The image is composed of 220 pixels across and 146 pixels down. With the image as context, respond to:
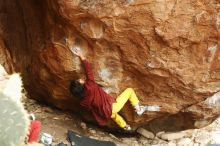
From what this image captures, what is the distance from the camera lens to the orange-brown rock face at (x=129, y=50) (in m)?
3.74

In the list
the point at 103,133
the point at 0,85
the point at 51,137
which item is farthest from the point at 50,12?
the point at 0,85

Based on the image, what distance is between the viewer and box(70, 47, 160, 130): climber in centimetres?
407

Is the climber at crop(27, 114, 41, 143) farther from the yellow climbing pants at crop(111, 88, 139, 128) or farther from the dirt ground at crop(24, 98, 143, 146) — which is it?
the dirt ground at crop(24, 98, 143, 146)

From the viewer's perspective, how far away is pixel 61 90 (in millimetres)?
4473

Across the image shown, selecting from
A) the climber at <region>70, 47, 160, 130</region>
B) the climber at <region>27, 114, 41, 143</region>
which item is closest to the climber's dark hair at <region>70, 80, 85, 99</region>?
the climber at <region>70, 47, 160, 130</region>

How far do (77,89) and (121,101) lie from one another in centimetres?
41

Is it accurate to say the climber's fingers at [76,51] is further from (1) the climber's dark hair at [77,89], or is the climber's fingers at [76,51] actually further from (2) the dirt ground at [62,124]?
(2) the dirt ground at [62,124]

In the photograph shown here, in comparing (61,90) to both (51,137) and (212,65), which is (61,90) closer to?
(51,137)

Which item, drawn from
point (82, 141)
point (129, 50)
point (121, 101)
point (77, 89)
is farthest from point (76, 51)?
point (82, 141)

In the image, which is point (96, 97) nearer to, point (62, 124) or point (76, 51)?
point (76, 51)

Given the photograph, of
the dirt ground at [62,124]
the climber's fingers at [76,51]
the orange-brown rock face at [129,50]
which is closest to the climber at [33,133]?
the orange-brown rock face at [129,50]

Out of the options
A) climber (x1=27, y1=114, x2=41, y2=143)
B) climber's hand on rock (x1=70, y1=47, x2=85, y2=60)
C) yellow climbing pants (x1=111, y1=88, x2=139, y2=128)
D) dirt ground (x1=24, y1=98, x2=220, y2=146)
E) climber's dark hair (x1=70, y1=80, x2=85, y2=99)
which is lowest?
dirt ground (x1=24, y1=98, x2=220, y2=146)

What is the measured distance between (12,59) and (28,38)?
0.93 ft

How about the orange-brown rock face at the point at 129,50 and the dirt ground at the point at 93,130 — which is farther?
the dirt ground at the point at 93,130
